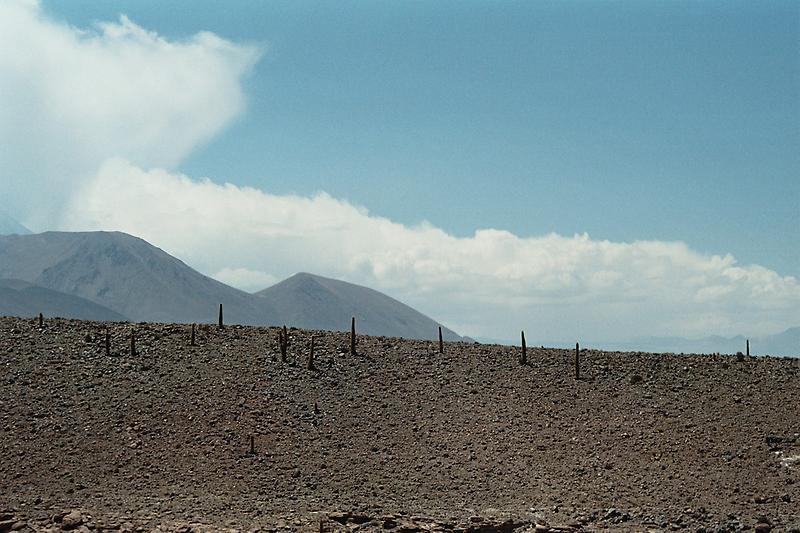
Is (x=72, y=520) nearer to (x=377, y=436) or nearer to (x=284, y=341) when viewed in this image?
(x=377, y=436)

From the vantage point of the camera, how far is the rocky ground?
37.2 m

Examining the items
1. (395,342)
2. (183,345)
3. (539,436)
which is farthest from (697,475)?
(183,345)

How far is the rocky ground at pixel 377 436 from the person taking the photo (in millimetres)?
37219

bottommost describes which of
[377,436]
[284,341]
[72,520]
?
[72,520]

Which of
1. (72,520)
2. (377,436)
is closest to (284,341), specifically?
(377,436)

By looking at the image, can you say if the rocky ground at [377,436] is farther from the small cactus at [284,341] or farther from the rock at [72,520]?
the small cactus at [284,341]

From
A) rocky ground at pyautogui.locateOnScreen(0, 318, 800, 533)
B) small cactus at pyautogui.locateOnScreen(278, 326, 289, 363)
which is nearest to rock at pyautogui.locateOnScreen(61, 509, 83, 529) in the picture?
rocky ground at pyautogui.locateOnScreen(0, 318, 800, 533)

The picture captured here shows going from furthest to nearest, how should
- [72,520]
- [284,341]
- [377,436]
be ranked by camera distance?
[284,341] → [377,436] → [72,520]

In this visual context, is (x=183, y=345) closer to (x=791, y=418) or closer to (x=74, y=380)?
(x=74, y=380)

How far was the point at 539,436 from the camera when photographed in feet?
148

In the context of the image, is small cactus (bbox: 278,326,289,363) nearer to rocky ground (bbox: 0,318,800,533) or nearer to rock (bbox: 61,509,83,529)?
rocky ground (bbox: 0,318,800,533)

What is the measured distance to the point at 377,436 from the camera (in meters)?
45.1

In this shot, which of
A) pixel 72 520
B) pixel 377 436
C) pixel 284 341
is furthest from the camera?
pixel 284 341

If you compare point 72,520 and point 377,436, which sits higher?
point 377,436
